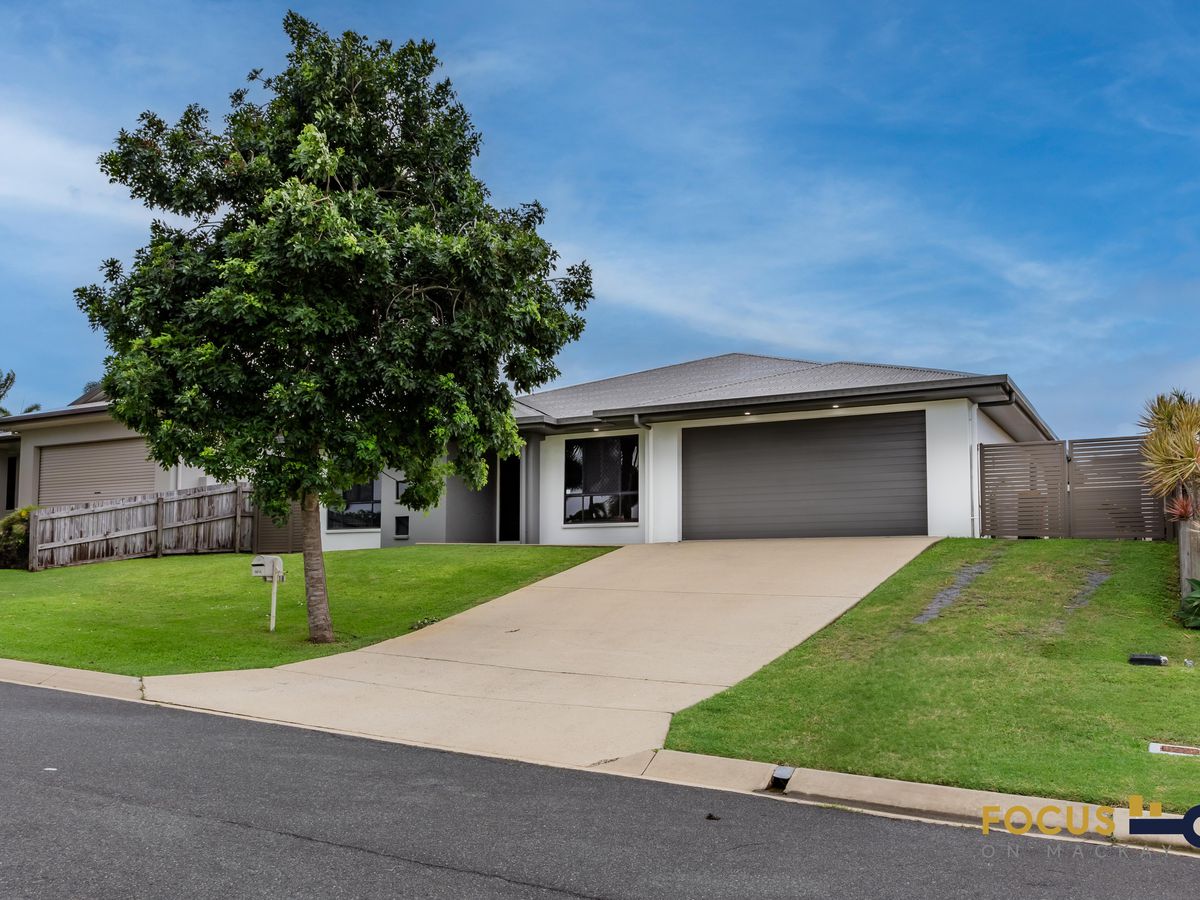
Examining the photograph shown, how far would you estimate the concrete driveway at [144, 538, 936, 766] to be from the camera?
752 centimetres

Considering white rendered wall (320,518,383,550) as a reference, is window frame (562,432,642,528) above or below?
above

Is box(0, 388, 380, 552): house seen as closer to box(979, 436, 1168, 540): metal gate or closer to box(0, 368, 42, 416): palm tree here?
box(979, 436, 1168, 540): metal gate

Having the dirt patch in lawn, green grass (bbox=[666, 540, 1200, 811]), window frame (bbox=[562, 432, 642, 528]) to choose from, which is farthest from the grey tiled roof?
green grass (bbox=[666, 540, 1200, 811])

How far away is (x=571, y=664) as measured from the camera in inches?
388

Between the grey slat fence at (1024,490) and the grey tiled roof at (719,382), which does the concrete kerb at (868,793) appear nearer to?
the grey tiled roof at (719,382)

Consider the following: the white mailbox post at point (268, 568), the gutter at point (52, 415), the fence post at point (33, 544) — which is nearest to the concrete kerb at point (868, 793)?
the white mailbox post at point (268, 568)

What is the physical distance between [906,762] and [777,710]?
1.60 metres

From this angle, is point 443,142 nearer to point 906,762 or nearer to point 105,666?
point 105,666

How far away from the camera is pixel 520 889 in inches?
155

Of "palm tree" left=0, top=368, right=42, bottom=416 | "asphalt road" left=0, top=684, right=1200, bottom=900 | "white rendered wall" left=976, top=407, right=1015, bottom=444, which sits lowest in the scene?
"asphalt road" left=0, top=684, right=1200, bottom=900

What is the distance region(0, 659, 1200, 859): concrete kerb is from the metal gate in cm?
1218

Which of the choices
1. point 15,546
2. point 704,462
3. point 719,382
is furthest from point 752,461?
point 15,546

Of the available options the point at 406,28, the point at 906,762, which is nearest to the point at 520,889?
the point at 906,762

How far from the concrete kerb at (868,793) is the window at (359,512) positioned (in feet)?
51.0
